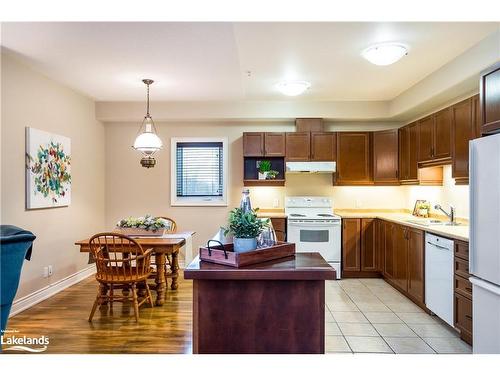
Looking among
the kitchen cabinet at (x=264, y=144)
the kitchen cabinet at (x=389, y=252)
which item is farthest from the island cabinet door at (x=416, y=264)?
the kitchen cabinet at (x=264, y=144)

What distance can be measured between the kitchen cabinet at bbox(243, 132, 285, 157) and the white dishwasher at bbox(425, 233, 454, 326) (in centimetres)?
246

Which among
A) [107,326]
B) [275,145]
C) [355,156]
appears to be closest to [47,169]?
[107,326]

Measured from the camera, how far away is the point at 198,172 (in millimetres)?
5559

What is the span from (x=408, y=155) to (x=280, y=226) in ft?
6.66

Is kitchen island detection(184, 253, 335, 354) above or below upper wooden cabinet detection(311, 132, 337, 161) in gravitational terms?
below

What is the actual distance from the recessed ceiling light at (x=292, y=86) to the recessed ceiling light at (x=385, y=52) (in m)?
1.07

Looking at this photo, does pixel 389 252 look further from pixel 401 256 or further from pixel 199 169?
pixel 199 169

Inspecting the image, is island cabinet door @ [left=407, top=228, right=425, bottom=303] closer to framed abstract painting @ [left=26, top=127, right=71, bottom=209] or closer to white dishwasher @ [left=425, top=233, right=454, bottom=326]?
white dishwasher @ [left=425, top=233, right=454, bottom=326]

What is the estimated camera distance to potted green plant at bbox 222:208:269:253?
1797mm

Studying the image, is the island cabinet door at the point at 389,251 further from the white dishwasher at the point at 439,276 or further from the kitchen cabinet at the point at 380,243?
the white dishwasher at the point at 439,276

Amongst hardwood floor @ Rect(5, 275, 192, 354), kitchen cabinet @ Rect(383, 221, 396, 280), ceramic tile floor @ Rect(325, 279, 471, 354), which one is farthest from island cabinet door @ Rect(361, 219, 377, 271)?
hardwood floor @ Rect(5, 275, 192, 354)

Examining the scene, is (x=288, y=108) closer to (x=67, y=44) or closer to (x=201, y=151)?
(x=201, y=151)

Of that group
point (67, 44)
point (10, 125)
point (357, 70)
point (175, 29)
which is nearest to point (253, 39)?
point (175, 29)
